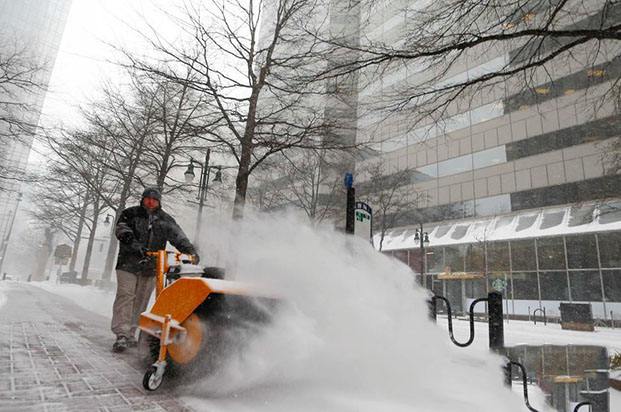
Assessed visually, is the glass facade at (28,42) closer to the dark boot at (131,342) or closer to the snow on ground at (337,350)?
the dark boot at (131,342)

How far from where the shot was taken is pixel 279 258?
3406 millimetres

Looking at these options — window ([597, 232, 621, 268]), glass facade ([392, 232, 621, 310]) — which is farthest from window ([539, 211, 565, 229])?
window ([597, 232, 621, 268])

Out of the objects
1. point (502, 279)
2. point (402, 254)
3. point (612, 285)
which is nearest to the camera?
point (612, 285)

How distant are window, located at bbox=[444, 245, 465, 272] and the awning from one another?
56cm

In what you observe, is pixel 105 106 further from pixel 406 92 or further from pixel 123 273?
pixel 406 92

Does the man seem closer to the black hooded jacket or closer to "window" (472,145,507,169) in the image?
the black hooded jacket

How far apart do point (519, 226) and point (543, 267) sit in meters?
2.83

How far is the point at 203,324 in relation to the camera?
105 inches

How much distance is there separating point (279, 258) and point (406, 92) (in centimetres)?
324

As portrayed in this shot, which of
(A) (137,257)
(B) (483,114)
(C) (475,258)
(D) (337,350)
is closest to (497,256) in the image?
(C) (475,258)

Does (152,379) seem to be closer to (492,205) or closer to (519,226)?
(519,226)

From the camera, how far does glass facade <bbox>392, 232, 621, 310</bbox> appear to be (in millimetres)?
20422

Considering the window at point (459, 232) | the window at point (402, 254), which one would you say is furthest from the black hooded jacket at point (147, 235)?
the window at point (402, 254)

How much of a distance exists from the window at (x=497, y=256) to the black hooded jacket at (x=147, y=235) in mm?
24370
